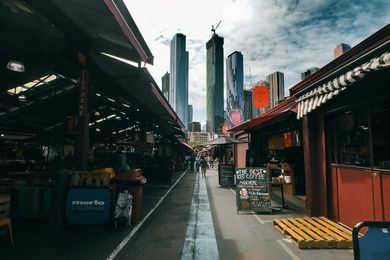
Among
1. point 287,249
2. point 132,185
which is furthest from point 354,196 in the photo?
point 132,185

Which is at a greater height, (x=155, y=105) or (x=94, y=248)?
(x=155, y=105)

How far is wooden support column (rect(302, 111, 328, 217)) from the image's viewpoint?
25.9ft

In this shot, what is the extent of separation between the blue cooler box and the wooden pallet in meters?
4.42

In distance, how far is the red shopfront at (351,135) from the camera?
5431 mm

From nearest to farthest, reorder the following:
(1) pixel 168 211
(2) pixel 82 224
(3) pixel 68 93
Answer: (2) pixel 82 224 < (1) pixel 168 211 < (3) pixel 68 93

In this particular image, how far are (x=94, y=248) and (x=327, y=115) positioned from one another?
6.78 meters

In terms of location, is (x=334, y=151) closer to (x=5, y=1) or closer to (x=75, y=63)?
(x=75, y=63)

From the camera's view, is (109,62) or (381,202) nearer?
(381,202)

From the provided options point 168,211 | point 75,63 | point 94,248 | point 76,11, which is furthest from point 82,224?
point 76,11

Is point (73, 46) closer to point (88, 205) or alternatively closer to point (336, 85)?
point (88, 205)

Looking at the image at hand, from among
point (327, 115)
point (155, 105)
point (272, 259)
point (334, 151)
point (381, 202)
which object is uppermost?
point (155, 105)

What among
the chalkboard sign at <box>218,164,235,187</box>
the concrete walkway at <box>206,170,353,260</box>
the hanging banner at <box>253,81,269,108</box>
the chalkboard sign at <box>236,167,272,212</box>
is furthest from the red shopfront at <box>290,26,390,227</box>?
the hanging banner at <box>253,81,269,108</box>

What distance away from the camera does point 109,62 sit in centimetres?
811

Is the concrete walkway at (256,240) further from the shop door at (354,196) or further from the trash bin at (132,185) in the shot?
the trash bin at (132,185)
